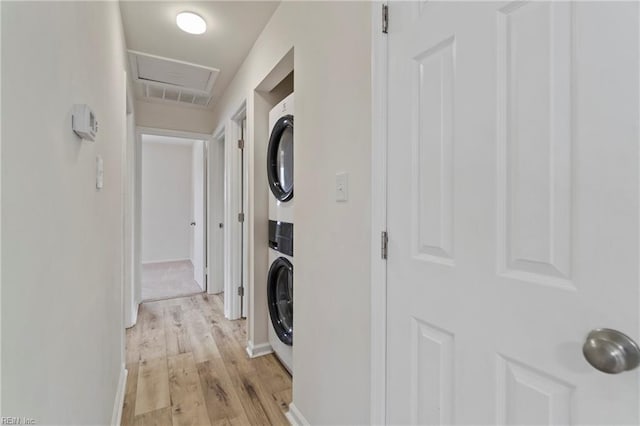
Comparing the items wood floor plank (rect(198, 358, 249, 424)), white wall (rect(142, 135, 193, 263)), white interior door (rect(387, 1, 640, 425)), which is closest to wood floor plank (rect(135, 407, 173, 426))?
wood floor plank (rect(198, 358, 249, 424))

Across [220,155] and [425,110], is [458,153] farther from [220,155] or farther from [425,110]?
[220,155]

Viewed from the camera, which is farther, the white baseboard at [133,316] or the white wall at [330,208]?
the white baseboard at [133,316]

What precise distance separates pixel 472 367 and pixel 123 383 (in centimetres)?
209

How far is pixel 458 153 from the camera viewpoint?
77 centimetres

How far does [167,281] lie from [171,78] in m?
3.00

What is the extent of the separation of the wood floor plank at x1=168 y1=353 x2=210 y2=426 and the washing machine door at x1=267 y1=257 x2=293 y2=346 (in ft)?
1.97

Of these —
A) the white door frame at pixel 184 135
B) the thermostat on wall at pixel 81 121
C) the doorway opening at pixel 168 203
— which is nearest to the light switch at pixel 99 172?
the thermostat on wall at pixel 81 121

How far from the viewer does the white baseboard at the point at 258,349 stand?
7.65 ft

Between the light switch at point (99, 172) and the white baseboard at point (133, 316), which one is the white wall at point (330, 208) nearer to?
the light switch at point (99, 172)

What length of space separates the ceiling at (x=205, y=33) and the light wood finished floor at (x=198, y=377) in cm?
240

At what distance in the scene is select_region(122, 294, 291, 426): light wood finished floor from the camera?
167 centimetres

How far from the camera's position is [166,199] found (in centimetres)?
595

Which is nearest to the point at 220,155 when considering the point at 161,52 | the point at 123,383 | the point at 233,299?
the point at 161,52

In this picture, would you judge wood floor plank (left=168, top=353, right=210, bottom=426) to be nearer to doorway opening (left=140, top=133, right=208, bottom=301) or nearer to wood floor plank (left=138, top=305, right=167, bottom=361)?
wood floor plank (left=138, top=305, right=167, bottom=361)
